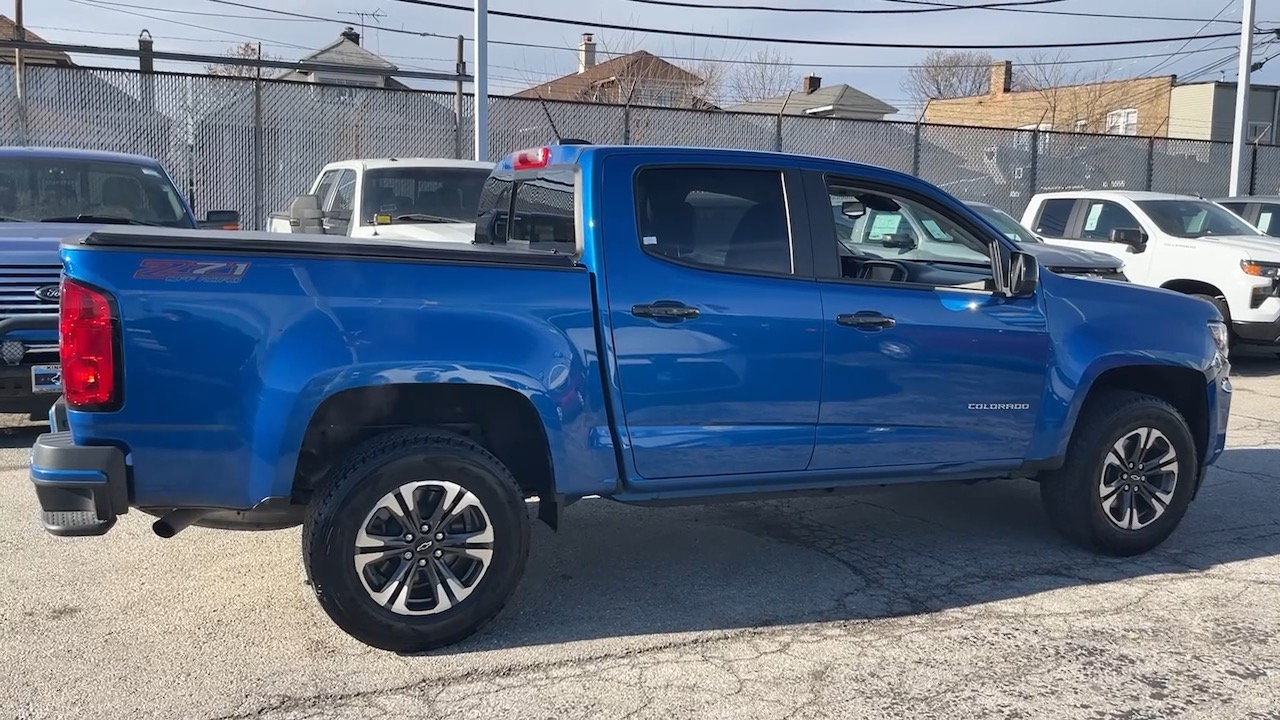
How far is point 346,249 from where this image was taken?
13.4 feet

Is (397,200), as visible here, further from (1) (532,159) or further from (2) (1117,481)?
(2) (1117,481)

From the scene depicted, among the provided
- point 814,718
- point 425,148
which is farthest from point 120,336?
point 425,148

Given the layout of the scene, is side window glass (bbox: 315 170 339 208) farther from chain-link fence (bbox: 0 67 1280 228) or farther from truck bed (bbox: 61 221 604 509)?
truck bed (bbox: 61 221 604 509)

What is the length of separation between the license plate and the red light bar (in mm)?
3346

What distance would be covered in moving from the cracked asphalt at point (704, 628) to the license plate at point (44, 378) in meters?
0.77

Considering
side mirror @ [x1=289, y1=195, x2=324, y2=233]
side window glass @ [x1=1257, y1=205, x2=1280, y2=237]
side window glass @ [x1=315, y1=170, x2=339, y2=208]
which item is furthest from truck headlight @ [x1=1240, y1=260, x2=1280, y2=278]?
side window glass @ [x1=315, y1=170, x2=339, y2=208]

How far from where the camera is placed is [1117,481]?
5578 millimetres

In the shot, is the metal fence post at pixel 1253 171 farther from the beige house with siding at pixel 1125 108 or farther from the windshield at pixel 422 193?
the windshield at pixel 422 193

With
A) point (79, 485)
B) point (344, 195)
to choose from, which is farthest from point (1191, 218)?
point (79, 485)

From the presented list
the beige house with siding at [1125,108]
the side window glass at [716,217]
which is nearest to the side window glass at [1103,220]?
the side window glass at [716,217]

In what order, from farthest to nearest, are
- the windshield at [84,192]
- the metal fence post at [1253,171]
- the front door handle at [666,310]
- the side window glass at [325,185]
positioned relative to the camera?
the metal fence post at [1253,171] < the side window glass at [325,185] < the windshield at [84,192] < the front door handle at [666,310]

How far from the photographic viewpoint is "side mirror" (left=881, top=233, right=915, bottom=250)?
7.61 meters

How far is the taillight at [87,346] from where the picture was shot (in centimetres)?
379

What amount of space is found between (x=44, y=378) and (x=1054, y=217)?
1087 cm
